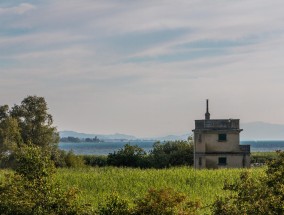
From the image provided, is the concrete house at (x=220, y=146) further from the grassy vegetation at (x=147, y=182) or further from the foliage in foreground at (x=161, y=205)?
the foliage in foreground at (x=161, y=205)

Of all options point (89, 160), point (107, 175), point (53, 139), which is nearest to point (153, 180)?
point (107, 175)

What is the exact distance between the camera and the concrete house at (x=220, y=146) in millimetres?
45312

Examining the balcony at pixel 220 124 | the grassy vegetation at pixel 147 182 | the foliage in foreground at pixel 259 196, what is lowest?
the grassy vegetation at pixel 147 182

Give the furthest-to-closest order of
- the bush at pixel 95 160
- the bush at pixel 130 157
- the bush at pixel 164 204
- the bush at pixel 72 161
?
the bush at pixel 95 160, the bush at pixel 72 161, the bush at pixel 130 157, the bush at pixel 164 204

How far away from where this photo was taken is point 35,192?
46.9ft

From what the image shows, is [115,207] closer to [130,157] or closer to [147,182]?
[147,182]

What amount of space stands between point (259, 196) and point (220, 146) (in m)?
33.4

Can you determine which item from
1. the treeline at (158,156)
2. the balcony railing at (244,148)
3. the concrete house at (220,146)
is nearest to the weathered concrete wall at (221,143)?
the concrete house at (220,146)

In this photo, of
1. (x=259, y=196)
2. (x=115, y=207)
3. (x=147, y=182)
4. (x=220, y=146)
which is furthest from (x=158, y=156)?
(x=259, y=196)

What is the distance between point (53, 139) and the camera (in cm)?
5422

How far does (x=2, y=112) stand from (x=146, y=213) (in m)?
42.6

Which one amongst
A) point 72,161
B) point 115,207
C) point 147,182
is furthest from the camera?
point 72,161

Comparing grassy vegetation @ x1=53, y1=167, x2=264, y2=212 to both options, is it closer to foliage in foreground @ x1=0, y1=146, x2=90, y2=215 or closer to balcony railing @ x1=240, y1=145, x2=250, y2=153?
foliage in foreground @ x1=0, y1=146, x2=90, y2=215

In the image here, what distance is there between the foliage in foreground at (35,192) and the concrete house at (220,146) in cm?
3135
